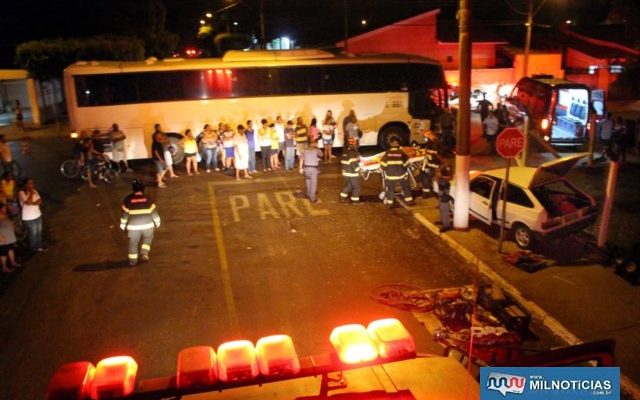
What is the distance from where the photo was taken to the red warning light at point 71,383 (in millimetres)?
3439

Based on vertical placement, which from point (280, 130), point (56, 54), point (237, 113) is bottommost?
point (280, 130)

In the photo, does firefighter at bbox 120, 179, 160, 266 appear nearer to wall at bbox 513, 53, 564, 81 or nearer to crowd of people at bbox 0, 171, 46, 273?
crowd of people at bbox 0, 171, 46, 273

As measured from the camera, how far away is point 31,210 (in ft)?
37.7

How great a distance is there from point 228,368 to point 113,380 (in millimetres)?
706

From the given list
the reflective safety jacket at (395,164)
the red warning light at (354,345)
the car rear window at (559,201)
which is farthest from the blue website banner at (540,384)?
the reflective safety jacket at (395,164)

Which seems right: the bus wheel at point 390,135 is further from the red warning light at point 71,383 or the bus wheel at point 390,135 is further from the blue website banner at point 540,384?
the red warning light at point 71,383

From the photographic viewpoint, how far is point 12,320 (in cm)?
902

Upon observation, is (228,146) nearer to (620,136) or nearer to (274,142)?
(274,142)

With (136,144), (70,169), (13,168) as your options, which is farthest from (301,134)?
(13,168)

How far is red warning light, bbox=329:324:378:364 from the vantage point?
3814mm

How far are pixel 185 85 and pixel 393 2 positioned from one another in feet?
104

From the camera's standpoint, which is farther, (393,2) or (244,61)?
(393,2)

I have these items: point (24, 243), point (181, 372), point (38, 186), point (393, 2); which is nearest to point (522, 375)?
point (181, 372)

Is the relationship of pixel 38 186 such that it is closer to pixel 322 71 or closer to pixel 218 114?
pixel 218 114
